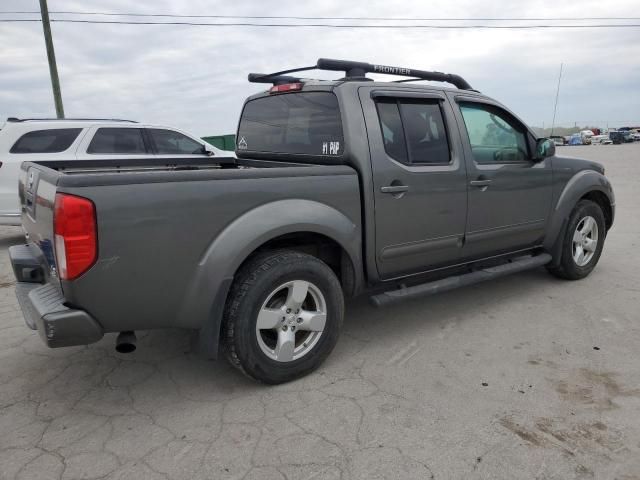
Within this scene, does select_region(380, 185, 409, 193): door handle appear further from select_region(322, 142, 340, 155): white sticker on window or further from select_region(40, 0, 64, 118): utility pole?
select_region(40, 0, 64, 118): utility pole

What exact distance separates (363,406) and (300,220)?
1.11 m

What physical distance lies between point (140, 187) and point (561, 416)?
8.07 ft

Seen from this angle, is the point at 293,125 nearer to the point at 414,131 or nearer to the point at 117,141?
the point at 414,131

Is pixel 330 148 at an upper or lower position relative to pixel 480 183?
upper

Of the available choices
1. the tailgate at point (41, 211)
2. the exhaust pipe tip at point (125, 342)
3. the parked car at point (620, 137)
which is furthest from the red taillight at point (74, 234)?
the parked car at point (620, 137)

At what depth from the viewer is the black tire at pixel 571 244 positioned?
4.61 meters

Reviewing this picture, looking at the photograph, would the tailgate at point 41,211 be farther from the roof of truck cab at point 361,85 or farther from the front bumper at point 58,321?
the roof of truck cab at point 361,85

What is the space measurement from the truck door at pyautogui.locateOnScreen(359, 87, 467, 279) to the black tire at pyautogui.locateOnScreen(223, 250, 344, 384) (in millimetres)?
526

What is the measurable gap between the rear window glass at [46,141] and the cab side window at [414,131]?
5393 mm

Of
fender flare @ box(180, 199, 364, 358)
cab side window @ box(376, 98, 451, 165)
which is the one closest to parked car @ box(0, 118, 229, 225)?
cab side window @ box(376, 98, 451, 165)

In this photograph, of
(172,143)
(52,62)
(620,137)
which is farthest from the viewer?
(620,137)

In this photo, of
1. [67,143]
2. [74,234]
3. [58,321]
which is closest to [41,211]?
[74,234]

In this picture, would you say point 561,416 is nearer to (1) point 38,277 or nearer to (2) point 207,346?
(2) point 207,346

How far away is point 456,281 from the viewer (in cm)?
372
